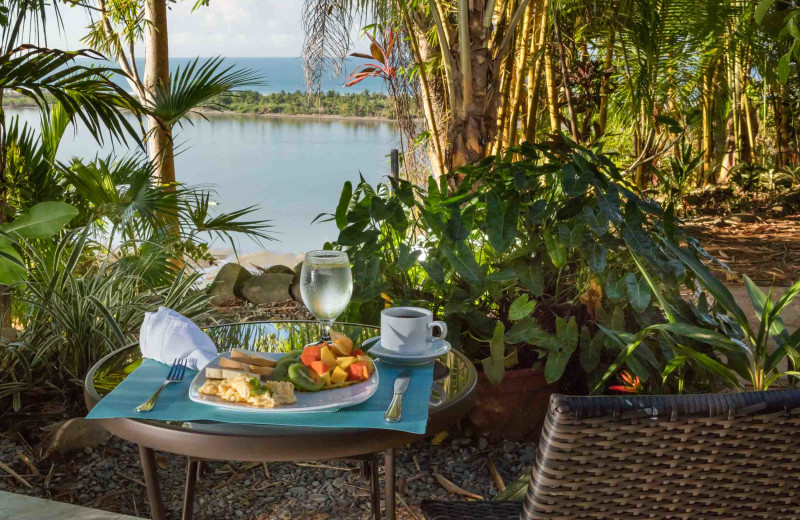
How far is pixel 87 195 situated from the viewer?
258 cm

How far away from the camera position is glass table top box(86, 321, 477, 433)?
1.03m

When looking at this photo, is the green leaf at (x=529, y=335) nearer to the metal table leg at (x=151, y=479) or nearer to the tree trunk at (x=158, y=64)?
the metal table leg at (x=151, y=479)

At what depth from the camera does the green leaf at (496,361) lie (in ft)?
6.20

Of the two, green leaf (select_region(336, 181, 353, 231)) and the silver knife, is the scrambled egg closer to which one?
the silver knife

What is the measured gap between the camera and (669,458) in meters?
0.75

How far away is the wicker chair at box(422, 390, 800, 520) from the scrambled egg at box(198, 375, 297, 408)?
1.03ft

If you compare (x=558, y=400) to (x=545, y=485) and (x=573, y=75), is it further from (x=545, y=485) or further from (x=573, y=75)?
(x=573, y=75)

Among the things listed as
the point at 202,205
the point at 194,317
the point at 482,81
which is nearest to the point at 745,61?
the point at 482,81

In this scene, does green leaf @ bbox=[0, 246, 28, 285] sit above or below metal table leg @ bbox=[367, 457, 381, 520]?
above

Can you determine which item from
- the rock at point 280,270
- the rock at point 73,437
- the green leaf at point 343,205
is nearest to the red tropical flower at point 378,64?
the rock at point 280,270

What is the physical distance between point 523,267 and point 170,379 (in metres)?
1.13

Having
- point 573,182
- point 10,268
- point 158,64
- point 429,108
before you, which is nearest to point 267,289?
point 429,108

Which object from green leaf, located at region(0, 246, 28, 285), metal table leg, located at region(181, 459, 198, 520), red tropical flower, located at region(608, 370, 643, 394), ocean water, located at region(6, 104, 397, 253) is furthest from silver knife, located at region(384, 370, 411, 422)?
ocean water, located at region(6, 104, 397, 253)

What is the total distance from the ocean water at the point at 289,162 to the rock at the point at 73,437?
2860 mm
